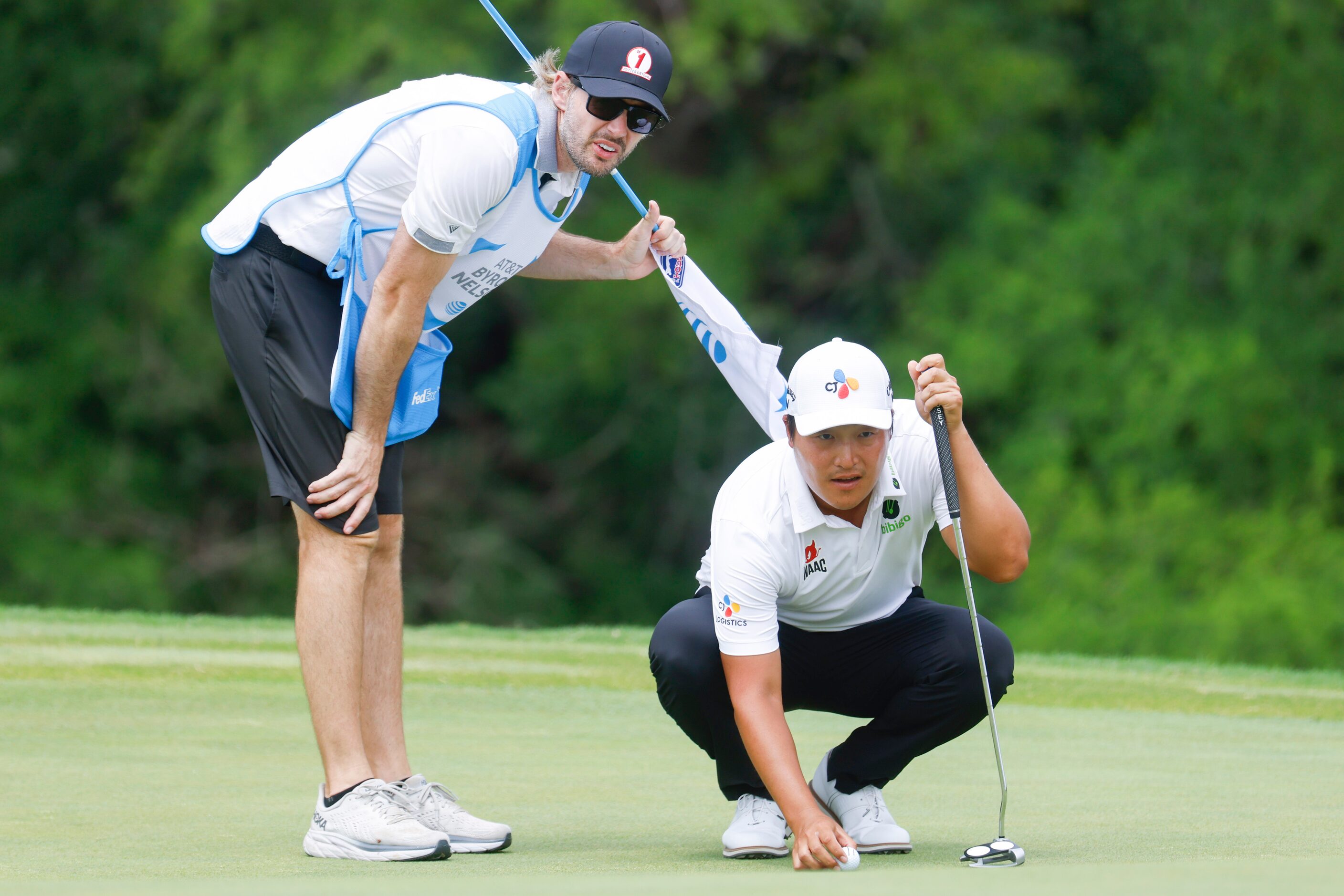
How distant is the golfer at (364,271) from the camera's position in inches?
147

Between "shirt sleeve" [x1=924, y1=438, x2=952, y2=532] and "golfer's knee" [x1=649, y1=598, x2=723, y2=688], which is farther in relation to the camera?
"golfer's knee" [x1=649, y1=598, x2=723, y2=688]

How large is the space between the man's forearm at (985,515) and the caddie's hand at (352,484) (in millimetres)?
1251

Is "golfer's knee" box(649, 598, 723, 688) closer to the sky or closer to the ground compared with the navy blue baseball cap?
closer to the ground

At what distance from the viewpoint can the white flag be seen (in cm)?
445

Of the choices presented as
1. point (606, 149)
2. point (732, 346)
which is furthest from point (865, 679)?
point (606, 149)

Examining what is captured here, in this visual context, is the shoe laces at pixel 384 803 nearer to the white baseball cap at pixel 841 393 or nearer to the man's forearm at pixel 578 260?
the white baseball cap at pixel 841 393

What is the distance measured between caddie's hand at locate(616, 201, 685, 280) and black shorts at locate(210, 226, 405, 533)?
2.90 feet

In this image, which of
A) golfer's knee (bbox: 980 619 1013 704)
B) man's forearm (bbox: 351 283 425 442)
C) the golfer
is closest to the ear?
the golfer

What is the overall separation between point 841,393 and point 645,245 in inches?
45.4

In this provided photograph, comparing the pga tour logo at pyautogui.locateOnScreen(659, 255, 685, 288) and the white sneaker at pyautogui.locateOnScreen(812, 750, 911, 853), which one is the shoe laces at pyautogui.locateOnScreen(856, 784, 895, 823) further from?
the pga tour logo at pyautogui.locateOnScreen(659, 255, 685, 288)

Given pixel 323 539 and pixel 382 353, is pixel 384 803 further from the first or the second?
pixel 382 353

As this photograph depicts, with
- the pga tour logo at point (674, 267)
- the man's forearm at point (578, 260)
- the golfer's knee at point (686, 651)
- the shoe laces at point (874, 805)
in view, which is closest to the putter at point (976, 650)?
the shoe laces at point (874, 805)

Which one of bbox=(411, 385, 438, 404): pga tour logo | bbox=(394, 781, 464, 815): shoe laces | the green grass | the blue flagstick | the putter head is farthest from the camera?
the blue flagstick

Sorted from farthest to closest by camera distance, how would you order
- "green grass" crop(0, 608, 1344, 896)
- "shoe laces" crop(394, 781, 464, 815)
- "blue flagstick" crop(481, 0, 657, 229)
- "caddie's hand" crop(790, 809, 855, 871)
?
"blue flagstick" crop(481, 0, 657, 229), "shoe laces" crop(394, 781, 464, 815), "caddie's hand" crop(790, 809, 855, 871), "green grass" crop(0, 608, 1344, 896)
